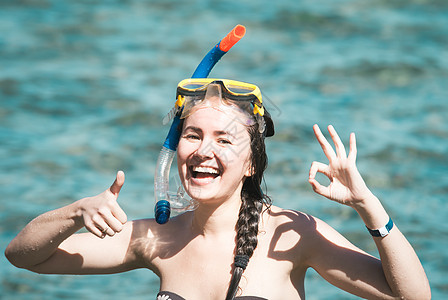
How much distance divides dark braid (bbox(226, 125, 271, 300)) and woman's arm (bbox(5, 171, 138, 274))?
1.81ft

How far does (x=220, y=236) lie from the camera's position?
3.24 meters

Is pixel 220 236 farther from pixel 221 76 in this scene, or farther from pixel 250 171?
pixel 221 76

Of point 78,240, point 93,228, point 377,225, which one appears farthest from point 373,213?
point 78,240

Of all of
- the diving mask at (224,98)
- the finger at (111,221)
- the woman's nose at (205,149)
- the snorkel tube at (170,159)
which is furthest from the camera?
the snorkel tube at (170,159)

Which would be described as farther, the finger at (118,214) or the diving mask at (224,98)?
the diving mask at (224,98)

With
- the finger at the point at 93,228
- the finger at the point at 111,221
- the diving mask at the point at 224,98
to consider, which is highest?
the diving mask at the point at 224,98

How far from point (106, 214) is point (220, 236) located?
62 centimetres

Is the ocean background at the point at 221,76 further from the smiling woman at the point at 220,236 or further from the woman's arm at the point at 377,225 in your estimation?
the woman's arm at the point at 377,225

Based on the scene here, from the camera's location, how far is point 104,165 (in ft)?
23.6

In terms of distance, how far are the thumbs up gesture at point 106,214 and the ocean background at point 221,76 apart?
2710 millimetres

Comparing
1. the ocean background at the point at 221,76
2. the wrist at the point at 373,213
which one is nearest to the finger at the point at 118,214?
the wrist at the point at 373,213

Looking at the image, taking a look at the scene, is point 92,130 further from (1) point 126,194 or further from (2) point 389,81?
(2) point 389,81

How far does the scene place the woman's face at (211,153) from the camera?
2990 mm

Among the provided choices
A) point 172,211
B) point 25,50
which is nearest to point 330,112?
point 25,50
